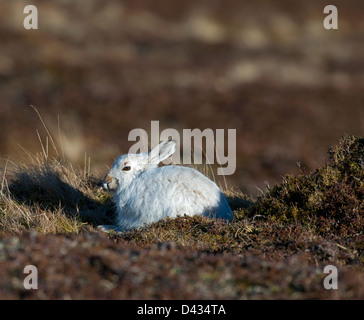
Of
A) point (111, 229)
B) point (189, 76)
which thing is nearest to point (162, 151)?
point (111, 229)

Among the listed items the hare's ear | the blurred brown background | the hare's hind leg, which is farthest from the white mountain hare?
the blurred brown background

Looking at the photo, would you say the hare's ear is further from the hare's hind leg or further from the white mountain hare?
the hare's hind leg

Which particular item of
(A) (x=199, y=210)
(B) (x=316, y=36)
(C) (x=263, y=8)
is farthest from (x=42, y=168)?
(C) (x=263, y=8)

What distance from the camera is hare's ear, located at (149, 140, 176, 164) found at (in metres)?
8.75

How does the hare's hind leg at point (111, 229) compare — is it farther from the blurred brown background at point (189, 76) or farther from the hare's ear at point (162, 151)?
the blurred brown background at point (189, 76)

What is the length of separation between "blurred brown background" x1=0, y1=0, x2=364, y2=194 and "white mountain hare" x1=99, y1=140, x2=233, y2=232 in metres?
2.54

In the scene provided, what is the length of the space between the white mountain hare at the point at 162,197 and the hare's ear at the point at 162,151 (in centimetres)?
40

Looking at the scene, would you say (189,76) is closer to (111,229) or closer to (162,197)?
(162,197)

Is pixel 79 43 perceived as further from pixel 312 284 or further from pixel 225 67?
pixel 312 284

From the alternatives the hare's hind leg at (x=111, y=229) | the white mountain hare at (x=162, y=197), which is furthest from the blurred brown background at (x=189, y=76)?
the hare's hind leg at (x=111, y=229)

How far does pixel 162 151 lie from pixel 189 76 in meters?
21.9

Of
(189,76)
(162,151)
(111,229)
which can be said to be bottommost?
(111,229)

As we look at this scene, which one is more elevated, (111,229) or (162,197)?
(162,197)

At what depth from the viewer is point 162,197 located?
777cm
